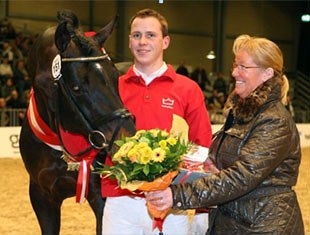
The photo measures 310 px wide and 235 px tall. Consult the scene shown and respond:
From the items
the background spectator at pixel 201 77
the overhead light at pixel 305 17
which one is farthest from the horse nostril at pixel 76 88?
the overhead light at pixel 305 17

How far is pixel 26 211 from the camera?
5754 mm

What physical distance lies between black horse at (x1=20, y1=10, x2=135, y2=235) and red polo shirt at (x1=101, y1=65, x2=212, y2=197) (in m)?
0.17

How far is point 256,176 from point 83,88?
2.97 ft

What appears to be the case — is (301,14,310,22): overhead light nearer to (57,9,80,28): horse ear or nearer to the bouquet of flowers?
(57,9,80,28): horse ear

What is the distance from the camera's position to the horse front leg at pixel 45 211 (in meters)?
3.48

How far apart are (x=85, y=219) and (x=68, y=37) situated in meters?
3.08

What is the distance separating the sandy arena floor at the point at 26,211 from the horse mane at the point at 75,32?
2582 mm

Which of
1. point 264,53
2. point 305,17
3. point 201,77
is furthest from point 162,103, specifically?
point 305,17

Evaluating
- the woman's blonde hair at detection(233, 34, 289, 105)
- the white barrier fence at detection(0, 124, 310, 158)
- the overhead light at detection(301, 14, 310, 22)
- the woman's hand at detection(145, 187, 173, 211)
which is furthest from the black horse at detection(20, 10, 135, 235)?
the overhead light at detection(301, 14, 310, 22)

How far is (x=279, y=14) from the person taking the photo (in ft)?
67.5

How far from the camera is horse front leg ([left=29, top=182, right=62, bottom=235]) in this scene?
3.48 metres

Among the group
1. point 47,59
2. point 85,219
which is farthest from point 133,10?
point 47,59

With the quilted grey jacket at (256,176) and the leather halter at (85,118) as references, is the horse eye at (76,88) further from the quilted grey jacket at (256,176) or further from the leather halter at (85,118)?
the quilted grey jacket at (256,176)

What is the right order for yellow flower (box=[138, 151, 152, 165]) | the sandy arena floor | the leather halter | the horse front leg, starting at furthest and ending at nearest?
the sandy arena floor → the horse front leg → the leather halter → yellow flower (box=[138, 151, 152, 165])
